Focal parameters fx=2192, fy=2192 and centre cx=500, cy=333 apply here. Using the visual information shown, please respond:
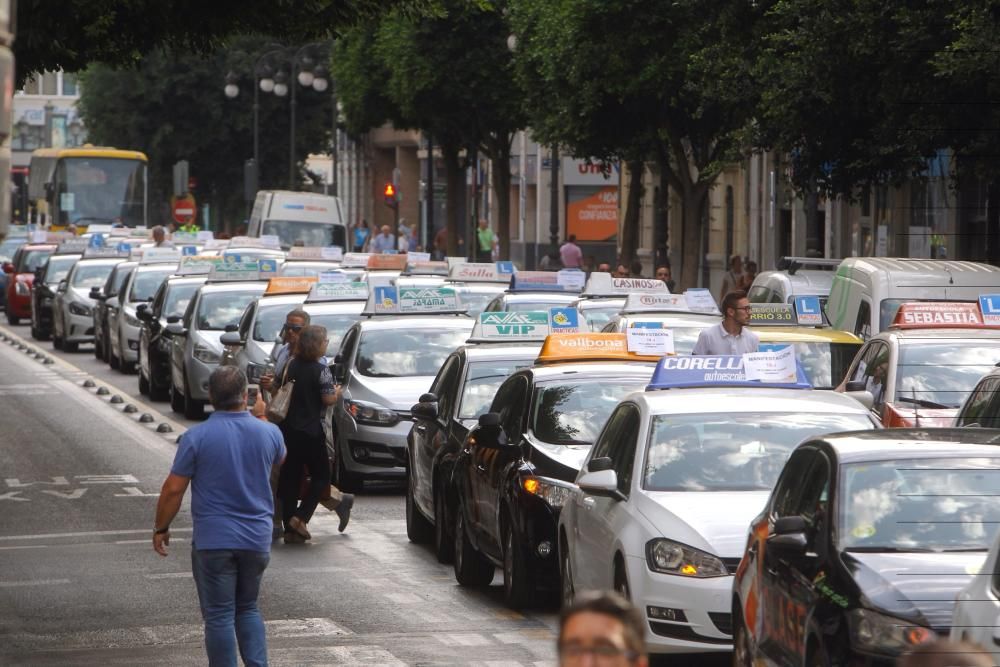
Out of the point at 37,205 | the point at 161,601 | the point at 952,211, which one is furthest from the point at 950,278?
the point at 37,205

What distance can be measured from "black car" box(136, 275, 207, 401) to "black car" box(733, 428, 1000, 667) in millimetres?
19123

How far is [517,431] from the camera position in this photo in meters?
12.8

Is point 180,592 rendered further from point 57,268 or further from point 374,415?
point 57,268

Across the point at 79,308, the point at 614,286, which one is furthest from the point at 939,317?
the point at 79,308

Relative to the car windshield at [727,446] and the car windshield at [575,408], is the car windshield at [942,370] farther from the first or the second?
the car windshield at [727,446]

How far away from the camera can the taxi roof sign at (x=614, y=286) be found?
26.5 m

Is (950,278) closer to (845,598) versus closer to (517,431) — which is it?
(517,431)

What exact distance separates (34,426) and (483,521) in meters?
13.5

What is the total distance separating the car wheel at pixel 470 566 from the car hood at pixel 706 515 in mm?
3092

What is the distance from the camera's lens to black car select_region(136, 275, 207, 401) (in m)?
28.6

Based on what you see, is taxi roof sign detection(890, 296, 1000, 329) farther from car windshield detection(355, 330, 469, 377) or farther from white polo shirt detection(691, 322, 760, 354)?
car windshield detection(355, 330, 469, 377)

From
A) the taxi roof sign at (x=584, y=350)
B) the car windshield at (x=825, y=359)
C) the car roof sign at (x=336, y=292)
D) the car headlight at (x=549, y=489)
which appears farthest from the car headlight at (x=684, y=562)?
the car roof sign at (x=336, y=292)

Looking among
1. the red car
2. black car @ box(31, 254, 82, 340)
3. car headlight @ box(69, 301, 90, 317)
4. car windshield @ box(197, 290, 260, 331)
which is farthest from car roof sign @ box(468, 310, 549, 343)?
the red car

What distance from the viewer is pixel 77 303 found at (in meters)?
40.0
